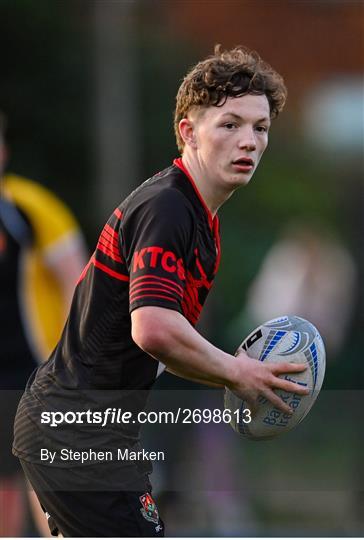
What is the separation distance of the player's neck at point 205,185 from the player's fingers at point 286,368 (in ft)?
1.87

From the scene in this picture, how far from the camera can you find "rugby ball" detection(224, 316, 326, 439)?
377 cm

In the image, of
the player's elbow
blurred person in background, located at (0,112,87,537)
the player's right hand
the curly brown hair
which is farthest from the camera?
blurred person in background, located at (0,112,87,537)

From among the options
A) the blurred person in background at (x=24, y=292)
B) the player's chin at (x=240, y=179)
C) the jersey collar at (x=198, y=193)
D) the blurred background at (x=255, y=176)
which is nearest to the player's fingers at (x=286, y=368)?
the jersey collar at (x=198, y=193)

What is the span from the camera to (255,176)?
7.16 m

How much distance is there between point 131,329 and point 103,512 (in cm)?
62

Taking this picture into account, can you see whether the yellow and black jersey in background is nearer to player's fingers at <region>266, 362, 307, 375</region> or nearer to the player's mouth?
the player's mouth

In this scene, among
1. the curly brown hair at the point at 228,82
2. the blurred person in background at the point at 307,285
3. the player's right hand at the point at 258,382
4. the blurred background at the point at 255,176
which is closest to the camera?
the player's right hand at the point at 258,382

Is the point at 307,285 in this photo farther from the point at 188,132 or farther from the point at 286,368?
the point at 286,368

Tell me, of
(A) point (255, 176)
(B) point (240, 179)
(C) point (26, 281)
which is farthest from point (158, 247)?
(A) point (255, 176)

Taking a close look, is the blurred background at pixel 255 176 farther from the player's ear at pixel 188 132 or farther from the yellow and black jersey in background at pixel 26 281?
the player's ear at pixel 188 132

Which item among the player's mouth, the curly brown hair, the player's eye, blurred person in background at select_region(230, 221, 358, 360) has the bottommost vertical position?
blurred person in background at select_region(230, 221, 358, 360)

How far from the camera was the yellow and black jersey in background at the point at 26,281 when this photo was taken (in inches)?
246

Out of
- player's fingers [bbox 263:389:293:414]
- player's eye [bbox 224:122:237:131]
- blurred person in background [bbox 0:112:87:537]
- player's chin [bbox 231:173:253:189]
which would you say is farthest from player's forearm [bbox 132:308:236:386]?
blurred person in background [bbox 0:112:87:537]

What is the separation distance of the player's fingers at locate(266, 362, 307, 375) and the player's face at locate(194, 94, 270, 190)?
0.62 meters
